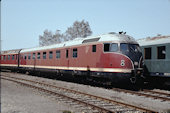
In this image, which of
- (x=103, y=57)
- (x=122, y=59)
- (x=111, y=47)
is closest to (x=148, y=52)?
(x=122, y=59)

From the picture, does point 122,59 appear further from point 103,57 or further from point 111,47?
point 103,57

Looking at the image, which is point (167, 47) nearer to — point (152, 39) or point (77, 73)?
point (152, 39)

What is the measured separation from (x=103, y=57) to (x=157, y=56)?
3.87 m

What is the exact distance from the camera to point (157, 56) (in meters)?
13.9

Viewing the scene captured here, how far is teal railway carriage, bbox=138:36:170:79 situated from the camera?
43.1 feet

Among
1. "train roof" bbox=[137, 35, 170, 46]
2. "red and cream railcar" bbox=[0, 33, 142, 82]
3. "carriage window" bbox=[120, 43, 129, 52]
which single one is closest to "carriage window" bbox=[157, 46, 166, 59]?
"train roof" bbox=[137, 35, 170, 46]

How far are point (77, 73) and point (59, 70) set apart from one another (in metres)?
3.25

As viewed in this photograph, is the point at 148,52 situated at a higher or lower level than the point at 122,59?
higher

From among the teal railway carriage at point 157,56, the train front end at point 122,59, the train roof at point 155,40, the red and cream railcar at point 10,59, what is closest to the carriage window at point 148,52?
the teal railway carriage at point 157,56

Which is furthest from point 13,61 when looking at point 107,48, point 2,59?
point 107,48

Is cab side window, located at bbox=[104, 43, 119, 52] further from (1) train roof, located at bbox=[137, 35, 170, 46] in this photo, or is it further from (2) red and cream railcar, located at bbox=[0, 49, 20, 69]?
(2) red and cream railcar, located at bbox=[0, 49, 20, 69]

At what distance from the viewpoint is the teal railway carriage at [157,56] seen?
1314 centimetres

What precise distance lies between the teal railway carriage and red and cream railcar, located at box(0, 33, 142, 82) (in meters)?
1.42

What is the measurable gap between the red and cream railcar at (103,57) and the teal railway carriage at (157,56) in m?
1.42
